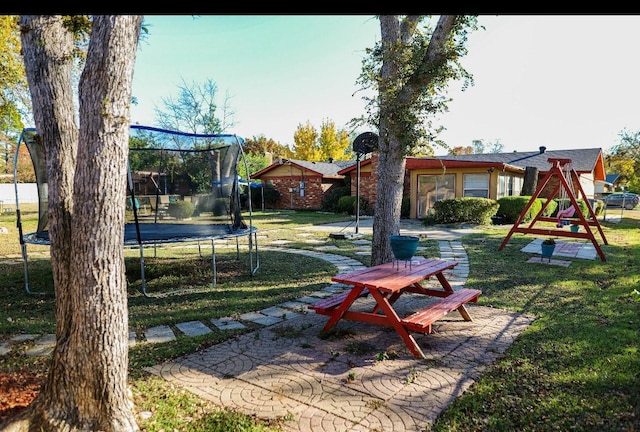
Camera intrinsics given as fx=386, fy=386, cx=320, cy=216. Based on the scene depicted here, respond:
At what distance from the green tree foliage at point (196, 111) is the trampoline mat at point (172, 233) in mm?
23255

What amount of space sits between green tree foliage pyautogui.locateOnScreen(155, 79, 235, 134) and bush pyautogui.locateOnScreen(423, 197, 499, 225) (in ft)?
66.0

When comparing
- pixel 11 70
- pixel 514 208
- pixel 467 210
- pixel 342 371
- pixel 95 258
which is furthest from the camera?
pixel 514 208

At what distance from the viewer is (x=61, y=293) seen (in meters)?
2.22

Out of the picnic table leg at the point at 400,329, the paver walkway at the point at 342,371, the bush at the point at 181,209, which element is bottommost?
the paver walkway at the point at 342,371

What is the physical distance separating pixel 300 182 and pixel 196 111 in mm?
11952

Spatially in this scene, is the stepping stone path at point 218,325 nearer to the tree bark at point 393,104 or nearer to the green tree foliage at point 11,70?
the tree bark at point 393,104

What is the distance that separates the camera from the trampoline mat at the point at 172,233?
17.6 ft

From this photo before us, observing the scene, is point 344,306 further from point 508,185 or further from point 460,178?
point 508,185

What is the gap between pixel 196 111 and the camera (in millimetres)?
29438

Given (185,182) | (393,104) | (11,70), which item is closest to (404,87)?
(393,104)

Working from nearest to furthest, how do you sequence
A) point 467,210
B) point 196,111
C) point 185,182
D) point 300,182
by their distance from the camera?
point 185,182 < point 467,210 < point 300,182 < point 196,111

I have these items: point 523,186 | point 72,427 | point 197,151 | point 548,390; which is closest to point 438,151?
point 548,390

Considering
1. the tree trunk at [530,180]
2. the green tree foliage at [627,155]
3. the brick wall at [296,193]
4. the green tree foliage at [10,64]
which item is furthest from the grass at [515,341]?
the green tree foliage at [627,155]

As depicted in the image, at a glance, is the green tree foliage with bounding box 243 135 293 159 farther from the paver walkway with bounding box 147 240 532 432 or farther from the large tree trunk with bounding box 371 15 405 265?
the paver walkway with bounding box 147 240 532 432
